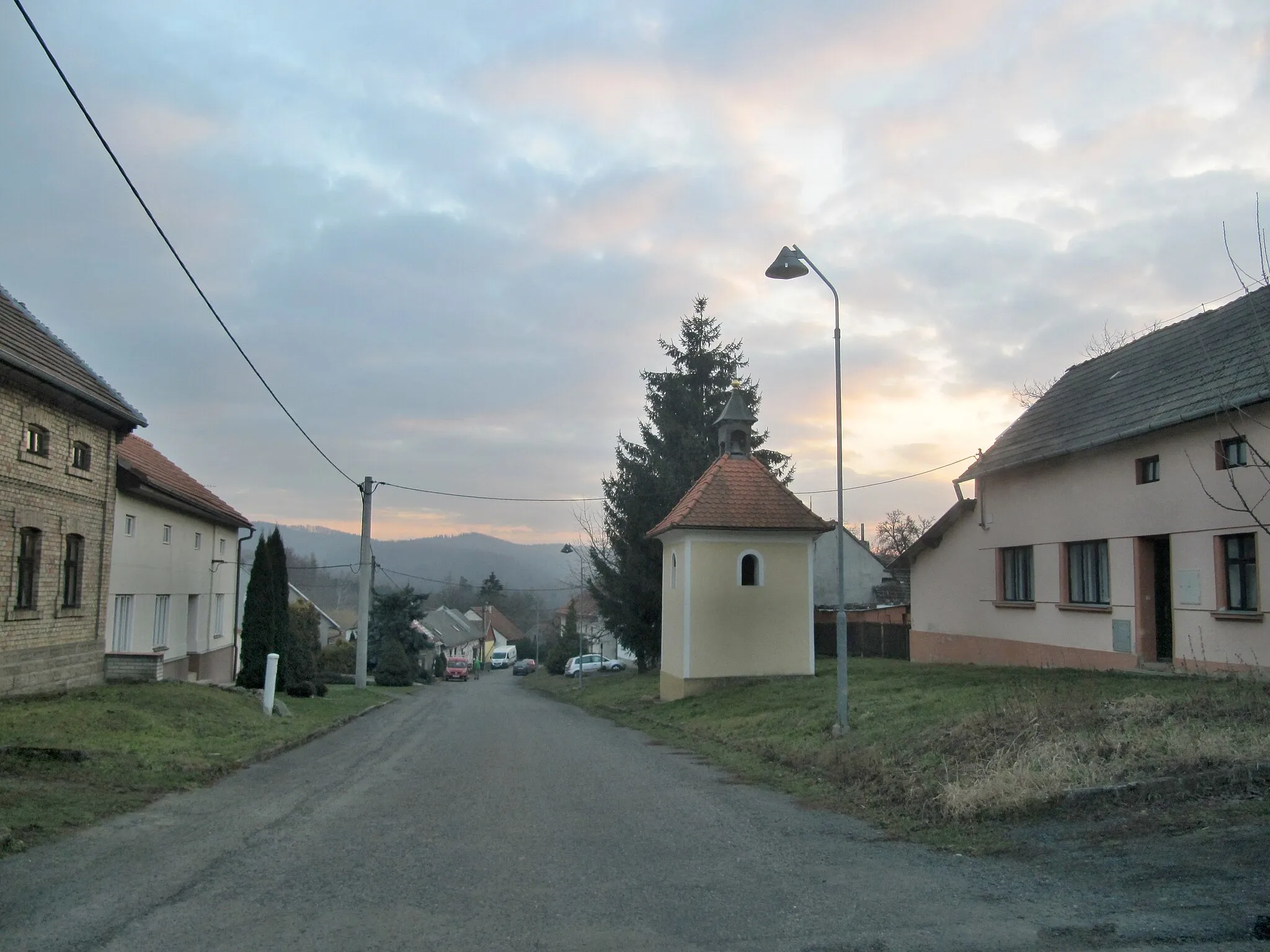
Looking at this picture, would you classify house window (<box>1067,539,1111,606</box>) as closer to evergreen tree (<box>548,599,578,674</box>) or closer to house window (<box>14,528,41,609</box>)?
house window (<box>14,528,41,609</box>)

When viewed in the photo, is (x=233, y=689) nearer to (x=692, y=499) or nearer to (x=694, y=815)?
(x=692, y=499)

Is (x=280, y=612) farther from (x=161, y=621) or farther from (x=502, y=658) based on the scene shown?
(x=502, y=658)

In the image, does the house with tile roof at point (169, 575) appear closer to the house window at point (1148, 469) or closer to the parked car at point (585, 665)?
the house window at point (1148, 469)

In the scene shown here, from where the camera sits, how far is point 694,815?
32.7 ft

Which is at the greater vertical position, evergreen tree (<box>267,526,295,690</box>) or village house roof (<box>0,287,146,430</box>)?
village house roof (<box>0,287,146,430</box>)

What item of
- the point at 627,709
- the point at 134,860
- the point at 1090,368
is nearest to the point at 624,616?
the point at 627,709

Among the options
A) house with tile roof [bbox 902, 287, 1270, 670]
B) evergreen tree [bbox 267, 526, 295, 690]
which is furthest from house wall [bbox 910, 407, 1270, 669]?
evergreen tree [bbox 267, 526, 295, 690]

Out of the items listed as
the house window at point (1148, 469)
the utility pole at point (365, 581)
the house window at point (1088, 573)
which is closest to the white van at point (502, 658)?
the utility pole at point (365, 581)

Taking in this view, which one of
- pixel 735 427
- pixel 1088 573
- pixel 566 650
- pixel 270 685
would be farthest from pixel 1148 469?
pixel 566 650

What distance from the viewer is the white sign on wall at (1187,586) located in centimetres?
1641

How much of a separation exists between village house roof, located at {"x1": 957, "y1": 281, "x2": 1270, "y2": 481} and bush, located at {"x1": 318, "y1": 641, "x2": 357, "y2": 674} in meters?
39.3

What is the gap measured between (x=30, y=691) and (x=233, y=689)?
23.6 ft

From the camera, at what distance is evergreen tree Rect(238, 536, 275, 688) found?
2692cm

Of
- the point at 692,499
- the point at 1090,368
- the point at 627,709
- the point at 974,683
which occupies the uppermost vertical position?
the point at 1090,368
